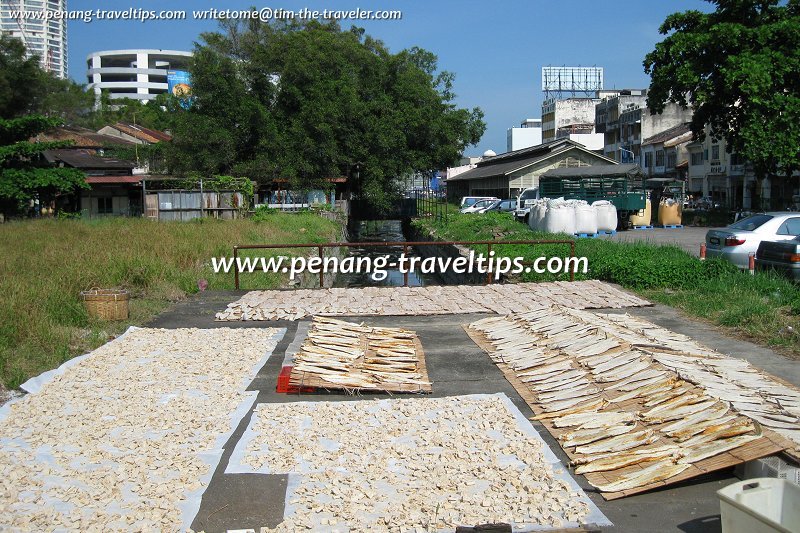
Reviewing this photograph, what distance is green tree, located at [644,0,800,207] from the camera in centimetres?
3197

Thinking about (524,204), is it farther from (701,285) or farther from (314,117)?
(701,285)

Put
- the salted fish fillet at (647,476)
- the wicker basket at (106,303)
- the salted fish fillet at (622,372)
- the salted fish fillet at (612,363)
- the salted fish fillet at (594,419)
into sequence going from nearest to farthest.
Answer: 1. the salted fish fillet at (647,476)
2. the salted fish fillet at (594,419)
3. the salted fish fillet at (622,372)
4. the salted fish fillet at (612,363)
5. the wicker basket at (106,303)

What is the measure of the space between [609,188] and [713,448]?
28.5 meters

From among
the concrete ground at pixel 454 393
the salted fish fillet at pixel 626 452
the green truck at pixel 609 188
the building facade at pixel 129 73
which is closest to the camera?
the concrete ground at pixel 454 393

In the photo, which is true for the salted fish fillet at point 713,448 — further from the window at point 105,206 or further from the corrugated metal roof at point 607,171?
the window at point 105,206

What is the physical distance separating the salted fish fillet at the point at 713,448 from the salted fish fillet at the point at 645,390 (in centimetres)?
120

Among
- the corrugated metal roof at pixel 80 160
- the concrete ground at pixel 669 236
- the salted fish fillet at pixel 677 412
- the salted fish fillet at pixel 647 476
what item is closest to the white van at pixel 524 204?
the concrete ground at pixel 669 236

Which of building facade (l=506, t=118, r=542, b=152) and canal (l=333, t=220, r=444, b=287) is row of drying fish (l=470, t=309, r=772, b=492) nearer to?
canal (l=333, t=220, r=444, b=287)

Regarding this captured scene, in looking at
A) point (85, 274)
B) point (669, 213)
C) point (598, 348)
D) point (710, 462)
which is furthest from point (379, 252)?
point (710, 462)

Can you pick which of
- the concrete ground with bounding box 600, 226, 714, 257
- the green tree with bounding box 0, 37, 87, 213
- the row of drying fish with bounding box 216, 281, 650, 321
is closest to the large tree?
the green tree with bounding box 0, 37, 87, 213

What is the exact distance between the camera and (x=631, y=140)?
2648 inches

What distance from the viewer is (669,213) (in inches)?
1388

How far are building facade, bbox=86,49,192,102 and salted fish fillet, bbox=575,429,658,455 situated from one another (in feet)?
401

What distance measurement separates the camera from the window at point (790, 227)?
643 inches
